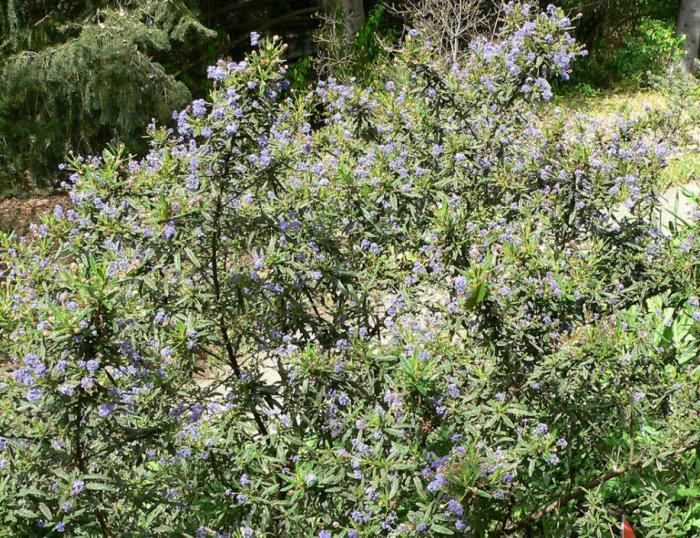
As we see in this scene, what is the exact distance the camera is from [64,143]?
8.70 meters

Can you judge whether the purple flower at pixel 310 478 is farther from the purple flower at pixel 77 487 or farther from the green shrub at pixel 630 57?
the green shrub at pixel 630 57

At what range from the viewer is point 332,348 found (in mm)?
3057

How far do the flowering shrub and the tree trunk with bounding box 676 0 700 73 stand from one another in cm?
1139

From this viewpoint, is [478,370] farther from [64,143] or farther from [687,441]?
[64,143]

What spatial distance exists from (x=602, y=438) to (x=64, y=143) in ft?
23.9

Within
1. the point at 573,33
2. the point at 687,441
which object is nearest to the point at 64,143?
the point at 687,441

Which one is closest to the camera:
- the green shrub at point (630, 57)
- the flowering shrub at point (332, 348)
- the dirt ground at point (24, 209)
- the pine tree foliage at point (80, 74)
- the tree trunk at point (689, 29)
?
the flowering shrub at point (332, 348)

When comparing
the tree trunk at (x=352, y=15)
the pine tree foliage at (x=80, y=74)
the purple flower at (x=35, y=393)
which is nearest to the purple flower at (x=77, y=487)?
the purple flower at (x=35, y=393)

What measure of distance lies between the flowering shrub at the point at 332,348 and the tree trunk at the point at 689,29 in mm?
11394

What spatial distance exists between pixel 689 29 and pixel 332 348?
12.5 metres

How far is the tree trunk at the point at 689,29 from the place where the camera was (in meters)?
13.2

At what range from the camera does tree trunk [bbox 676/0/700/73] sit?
43.3 ft

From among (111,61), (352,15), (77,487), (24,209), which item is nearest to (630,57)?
(352,15)

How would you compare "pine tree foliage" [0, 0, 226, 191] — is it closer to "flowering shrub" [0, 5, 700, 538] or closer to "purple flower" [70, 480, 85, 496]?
"flowering shrub" [0, 5, 700, 538]
